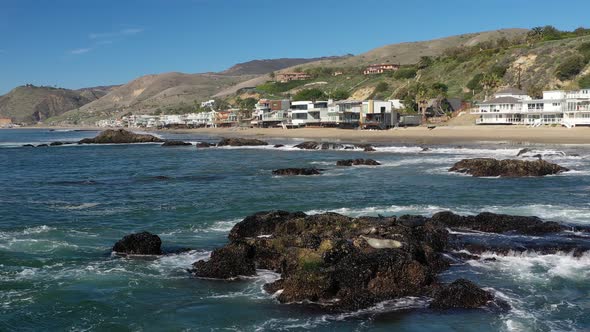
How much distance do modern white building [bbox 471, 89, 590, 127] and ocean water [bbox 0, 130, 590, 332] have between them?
101 feet

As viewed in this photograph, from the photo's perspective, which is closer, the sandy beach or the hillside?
the sandy beach

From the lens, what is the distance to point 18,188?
131 ft

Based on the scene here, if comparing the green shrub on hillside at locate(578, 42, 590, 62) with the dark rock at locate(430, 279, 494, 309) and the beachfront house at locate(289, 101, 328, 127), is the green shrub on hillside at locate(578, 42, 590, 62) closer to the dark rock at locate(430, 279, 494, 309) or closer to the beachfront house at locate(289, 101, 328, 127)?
the beachfront house at locate(289, 101, 328, 127)

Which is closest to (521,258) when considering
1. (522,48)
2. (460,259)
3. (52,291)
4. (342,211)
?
(460,259)

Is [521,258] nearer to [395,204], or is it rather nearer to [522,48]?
[395,204]

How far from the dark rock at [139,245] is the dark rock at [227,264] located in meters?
2.58

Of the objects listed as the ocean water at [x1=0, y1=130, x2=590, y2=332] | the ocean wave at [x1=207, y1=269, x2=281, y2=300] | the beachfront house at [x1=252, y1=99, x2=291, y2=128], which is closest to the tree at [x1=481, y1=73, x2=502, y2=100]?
the beachfront house at [x1=252, y1=99, x2=291, y2=128]

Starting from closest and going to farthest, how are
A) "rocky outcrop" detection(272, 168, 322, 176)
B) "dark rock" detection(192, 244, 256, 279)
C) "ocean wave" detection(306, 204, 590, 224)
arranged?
1. "dark rock" detection(192, 244, 256, 279)
2. "ocean wave" detection(306, 204, 590, 224)
3. "rocky outcrop" detection(272, 168, 322, 176)

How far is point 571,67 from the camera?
10294cm

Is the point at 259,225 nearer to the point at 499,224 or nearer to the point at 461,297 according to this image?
the point at 499,224

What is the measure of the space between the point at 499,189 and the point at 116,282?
75.8 feet

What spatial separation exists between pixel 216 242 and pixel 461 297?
32.4 feet

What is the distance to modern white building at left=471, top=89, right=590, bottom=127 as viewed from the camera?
79562mm

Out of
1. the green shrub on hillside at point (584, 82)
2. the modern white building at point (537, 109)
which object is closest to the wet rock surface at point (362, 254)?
the modern white building at point (537, 109)
